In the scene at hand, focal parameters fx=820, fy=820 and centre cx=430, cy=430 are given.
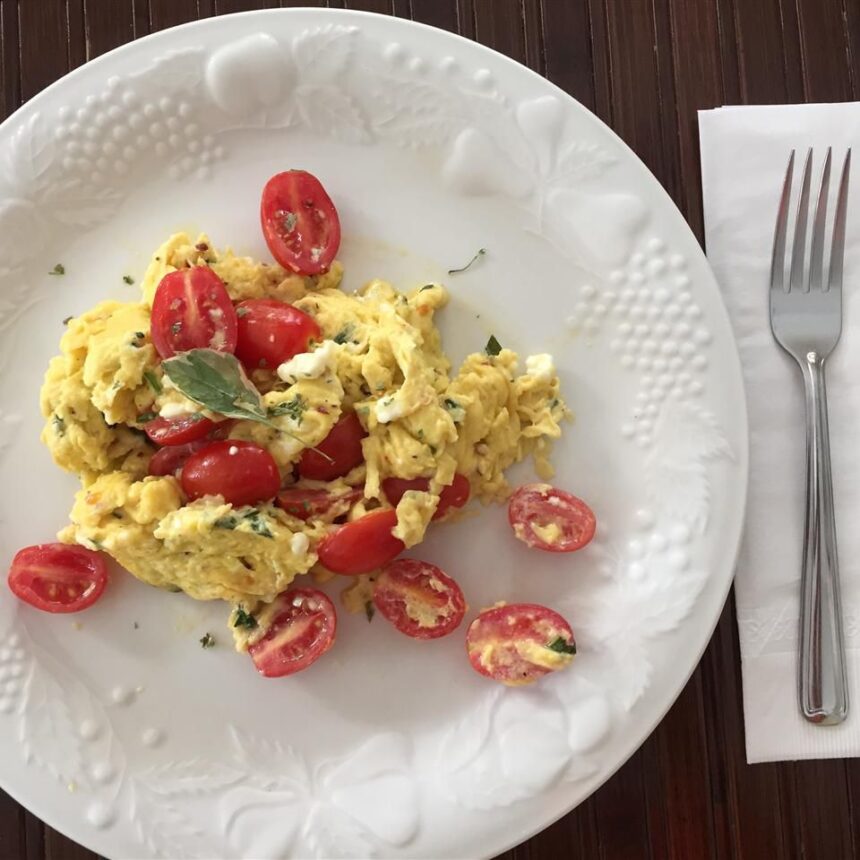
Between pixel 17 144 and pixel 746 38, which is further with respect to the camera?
pixel 746 38

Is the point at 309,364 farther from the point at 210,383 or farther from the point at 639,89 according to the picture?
the point at 639,89

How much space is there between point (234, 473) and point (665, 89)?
179 cm

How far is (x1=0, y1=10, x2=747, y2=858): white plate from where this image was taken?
224 cm

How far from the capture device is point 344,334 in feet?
7.25

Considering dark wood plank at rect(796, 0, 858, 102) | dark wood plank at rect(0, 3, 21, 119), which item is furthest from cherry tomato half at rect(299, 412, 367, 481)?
dark wood plank at rect(796, 0, 858, 102)

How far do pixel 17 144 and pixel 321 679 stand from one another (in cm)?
175

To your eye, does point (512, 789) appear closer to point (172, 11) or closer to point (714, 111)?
point (714, 111)

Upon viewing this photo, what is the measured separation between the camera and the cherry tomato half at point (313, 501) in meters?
2.20

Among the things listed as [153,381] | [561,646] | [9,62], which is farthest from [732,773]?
[9,62]

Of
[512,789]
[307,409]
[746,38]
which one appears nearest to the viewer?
[307,409]

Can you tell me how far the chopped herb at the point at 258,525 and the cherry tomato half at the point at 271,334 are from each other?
403mm

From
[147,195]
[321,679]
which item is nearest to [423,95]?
[147,195]

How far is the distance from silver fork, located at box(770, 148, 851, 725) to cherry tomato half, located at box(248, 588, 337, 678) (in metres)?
1.37

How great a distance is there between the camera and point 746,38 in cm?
262
